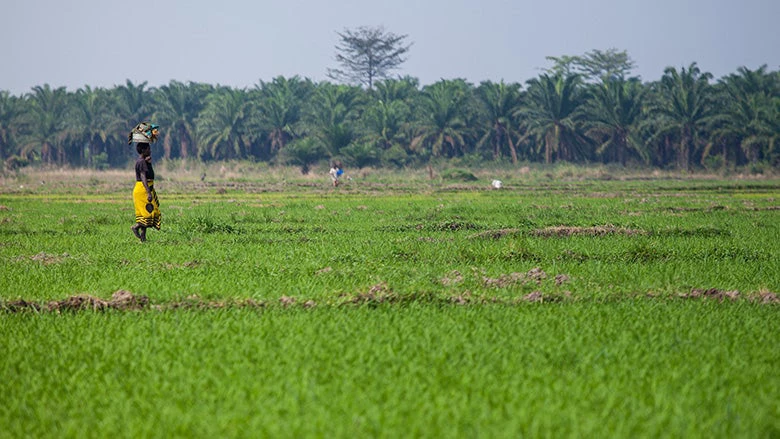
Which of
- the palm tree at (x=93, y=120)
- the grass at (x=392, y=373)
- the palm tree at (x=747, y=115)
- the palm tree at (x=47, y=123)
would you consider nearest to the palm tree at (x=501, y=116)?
the palm tree at (x=747, y=115)

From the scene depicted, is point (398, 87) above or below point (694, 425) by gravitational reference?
above

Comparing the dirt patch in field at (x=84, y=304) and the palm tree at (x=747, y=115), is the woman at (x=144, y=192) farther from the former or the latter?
the palm tree at (x=747, y=115)

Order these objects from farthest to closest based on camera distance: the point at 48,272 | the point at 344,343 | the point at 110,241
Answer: the point at 110,241, the point at 48,272, the point at 344,343

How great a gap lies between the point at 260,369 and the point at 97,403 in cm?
105

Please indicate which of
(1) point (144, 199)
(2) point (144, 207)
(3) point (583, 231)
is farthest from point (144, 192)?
(3) point (583, 231)

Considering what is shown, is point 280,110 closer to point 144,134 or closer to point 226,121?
point 226,121

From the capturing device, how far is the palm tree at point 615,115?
6031 cm

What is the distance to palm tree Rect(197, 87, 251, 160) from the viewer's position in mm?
68438

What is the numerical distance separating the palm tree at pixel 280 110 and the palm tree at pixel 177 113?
19.5 feet

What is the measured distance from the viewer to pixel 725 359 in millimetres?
Result: 5980

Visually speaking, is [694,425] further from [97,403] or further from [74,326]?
[74,326]

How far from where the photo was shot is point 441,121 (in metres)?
63.8

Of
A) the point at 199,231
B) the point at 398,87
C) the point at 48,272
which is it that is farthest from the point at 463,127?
the point at 48,272

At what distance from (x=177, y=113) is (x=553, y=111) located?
103ft
